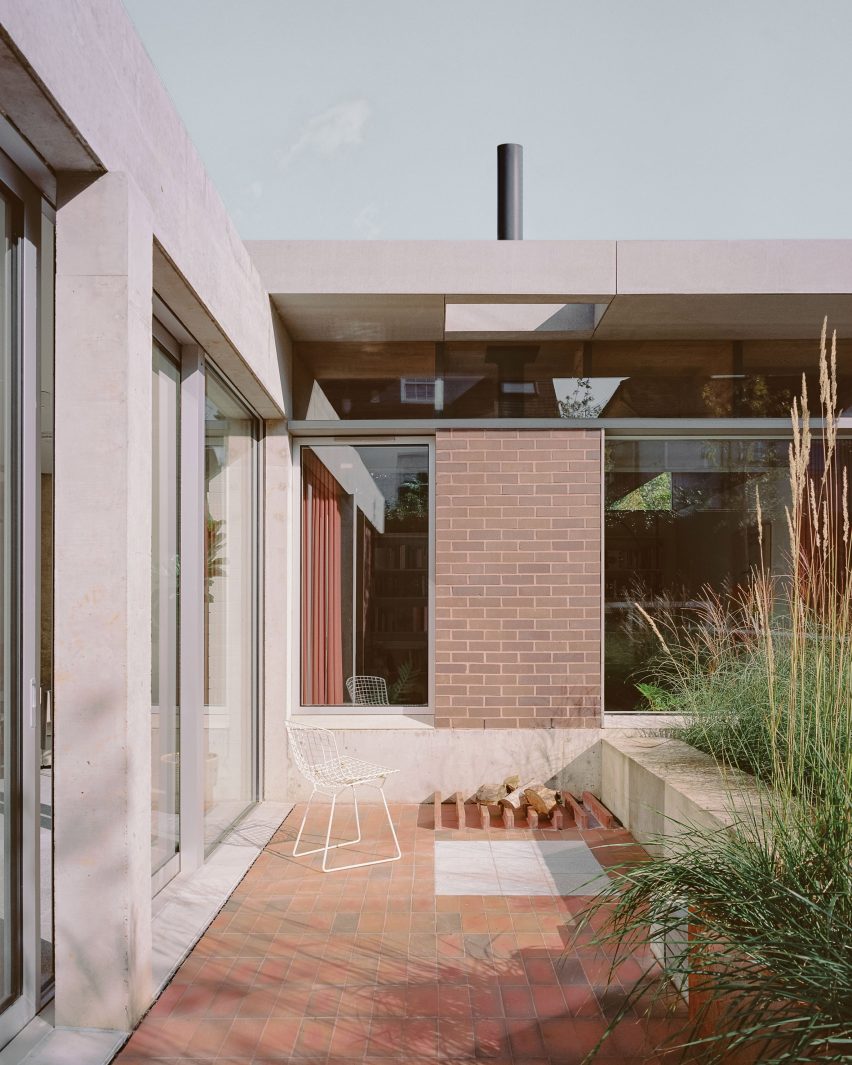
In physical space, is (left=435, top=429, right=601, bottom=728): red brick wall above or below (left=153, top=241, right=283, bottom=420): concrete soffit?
below

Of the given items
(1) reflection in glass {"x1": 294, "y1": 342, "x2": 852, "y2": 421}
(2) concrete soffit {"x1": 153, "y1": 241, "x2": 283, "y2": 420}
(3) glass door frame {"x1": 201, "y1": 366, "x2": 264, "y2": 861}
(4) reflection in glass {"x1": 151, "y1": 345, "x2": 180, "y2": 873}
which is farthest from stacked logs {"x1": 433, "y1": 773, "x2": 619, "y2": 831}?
(2) concrete soffit {"x1": 153, "y1": 241, "x2": 283, "y2": 420}

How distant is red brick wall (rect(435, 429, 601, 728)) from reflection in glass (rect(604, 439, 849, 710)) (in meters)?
0.27

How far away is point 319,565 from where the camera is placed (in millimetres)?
5895

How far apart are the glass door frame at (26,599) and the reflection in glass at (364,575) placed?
3487 mm

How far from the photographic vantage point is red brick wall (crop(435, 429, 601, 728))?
18.1ft

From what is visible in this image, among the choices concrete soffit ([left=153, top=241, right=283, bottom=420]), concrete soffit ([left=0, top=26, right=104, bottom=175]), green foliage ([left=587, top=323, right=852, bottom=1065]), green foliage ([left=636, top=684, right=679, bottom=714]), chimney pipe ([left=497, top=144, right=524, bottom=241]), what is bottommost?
green foliage ([left=636, top=684, right=679, bottom=714])

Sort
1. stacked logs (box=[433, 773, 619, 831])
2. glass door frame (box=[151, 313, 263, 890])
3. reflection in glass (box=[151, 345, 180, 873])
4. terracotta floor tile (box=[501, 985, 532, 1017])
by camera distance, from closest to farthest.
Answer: terracotta floor tile (box=[501, 985, 532, 1017]), reflection in glass (box=[151, 345, 180, 873]), glass door frame (box=[151, 313, 263, 890]), stacked logs (box=[433, 773, 619, 831])

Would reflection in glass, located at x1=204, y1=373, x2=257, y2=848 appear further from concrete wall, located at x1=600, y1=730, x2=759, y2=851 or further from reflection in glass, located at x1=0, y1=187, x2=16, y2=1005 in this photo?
concrete wall, located at x1=600, y1=730, x2=759, y2=851

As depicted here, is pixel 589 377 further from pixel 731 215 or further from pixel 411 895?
pixel 731 215

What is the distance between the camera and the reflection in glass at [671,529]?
5.73 meters

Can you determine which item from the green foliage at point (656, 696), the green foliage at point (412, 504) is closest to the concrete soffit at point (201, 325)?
A: the green foliage at point (412, 504)

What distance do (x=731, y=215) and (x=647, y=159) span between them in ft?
6.46

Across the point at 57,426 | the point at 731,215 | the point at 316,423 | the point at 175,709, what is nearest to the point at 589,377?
the point at 316,423

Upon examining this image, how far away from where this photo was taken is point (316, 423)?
5.67 meters
